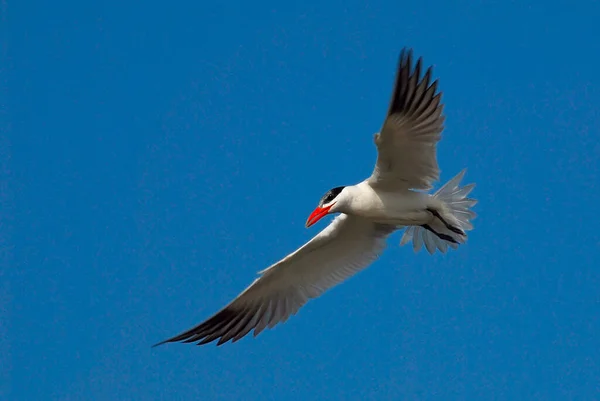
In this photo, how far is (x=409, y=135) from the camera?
10.1 metres

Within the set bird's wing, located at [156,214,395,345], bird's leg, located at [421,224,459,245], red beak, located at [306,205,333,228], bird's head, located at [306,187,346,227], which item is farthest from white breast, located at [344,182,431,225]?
bird's wing, located at [156,214,395,345]

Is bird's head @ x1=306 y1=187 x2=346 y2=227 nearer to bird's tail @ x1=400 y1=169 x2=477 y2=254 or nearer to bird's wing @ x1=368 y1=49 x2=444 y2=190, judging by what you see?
bird's wing @ x1=368 y1=49 x2=444 y2=190

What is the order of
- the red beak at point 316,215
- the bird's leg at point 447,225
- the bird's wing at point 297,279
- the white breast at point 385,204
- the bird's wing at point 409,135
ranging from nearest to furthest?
the bird's wing at point 409,135
the white breast at point 385,204
the red beak at point 316,215
the bird's leg at point 447,225
the bird's wing at point 297,279

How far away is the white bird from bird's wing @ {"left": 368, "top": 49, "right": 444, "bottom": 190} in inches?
0.4

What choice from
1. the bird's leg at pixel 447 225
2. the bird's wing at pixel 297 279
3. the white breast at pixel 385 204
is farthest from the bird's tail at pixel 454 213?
the bird's wing at pixel 297 279

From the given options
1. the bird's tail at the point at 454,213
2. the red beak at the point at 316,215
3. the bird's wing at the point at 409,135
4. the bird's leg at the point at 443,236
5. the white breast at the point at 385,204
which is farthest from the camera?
the bird's leg at the point at 443,236

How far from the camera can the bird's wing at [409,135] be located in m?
9.82

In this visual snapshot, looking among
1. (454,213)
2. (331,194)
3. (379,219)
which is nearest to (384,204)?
(379,219)

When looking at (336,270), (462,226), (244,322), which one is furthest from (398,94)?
(244,322)

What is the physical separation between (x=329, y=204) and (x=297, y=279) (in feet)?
5.17

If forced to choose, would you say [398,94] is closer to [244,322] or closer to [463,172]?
[463,172]

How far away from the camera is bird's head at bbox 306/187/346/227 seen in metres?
10.8

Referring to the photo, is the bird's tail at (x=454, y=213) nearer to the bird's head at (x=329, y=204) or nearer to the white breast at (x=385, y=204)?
the white breast at (x=385, y=204)

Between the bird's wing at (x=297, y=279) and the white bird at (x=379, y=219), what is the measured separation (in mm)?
13
